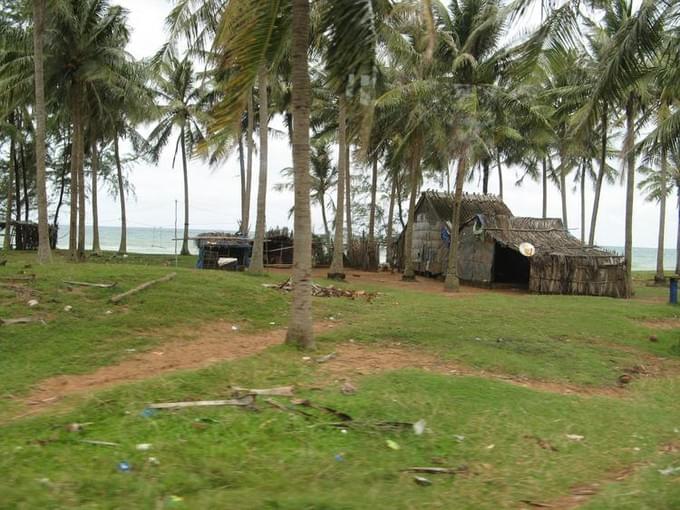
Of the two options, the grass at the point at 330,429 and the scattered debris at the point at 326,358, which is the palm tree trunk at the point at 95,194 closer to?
the grass at the point at 330,429

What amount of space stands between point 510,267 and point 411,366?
66.3ft

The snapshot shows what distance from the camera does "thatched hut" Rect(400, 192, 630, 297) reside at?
2162cm

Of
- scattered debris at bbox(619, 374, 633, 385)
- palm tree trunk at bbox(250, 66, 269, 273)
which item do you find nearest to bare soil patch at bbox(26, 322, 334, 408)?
scattered debris at bbox(619, 374, 633, 385)

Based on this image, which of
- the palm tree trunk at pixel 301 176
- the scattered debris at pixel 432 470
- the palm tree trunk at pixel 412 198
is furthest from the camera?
the palm tree trunk at pixel 412 198

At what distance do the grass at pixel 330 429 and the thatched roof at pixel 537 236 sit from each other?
460 inches

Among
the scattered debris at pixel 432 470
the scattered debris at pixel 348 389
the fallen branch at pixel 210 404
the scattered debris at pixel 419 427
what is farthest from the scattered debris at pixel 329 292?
the scattered debris at pixel 432 470

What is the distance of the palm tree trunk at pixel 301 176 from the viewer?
323 inches

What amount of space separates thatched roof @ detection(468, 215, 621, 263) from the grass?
1169 centimetres

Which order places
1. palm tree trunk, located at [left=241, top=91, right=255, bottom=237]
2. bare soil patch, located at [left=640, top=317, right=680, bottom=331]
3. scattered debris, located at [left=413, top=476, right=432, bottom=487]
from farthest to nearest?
palm tree trunk, located at [left=241, top=91, right=255, bottom=237]
bare soil patch, located at [left=640, top=317, right=680, bottom=331]
scattered debris, located at [left=413, top=476, right=432, bottom=487]

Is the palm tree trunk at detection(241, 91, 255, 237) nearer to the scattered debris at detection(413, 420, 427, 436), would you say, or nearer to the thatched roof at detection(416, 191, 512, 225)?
the thatched roof at detection(416, 191, 512, 225)

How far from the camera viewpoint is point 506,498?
409 centimetres

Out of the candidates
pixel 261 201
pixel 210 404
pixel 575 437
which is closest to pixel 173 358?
pixel 210 404

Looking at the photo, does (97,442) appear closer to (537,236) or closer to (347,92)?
(347,92)

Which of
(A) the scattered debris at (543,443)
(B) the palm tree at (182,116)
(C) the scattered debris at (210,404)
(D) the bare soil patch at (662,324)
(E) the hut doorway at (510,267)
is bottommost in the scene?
(A) the scattered debris at (543,443)
